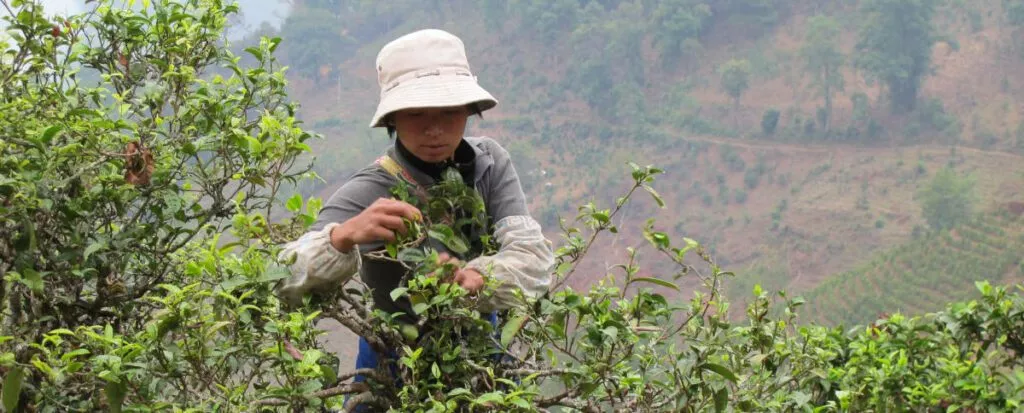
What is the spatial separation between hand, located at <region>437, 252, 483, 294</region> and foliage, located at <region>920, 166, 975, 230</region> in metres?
19.1

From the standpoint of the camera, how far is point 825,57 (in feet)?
84.1

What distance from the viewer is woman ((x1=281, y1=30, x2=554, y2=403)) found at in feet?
3.84

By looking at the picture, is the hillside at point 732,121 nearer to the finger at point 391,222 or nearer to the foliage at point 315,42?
the foliage at point 315,42

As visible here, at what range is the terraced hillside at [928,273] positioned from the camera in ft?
50.5

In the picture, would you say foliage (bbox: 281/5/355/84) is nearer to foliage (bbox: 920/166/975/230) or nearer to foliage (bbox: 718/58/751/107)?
foliage (bbox: 718/58/751/107)

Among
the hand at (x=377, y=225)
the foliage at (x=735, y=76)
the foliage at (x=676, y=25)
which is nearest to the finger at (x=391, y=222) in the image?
the hand at (x=377, y=225)

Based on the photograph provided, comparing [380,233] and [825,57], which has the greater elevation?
[380,233]

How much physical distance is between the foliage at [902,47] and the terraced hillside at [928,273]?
7.38m

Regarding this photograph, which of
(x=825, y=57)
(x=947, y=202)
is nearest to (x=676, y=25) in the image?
(x=825, y=57)

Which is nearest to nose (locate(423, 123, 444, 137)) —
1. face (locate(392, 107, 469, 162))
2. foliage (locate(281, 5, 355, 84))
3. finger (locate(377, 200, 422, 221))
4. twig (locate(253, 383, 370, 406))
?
face (locate(392, 107, 469, 162))

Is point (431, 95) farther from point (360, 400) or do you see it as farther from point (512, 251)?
point (360, 400)

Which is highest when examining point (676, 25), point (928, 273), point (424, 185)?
point (424, 185)

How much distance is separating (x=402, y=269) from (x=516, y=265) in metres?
0.22

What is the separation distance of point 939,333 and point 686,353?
89 cm
